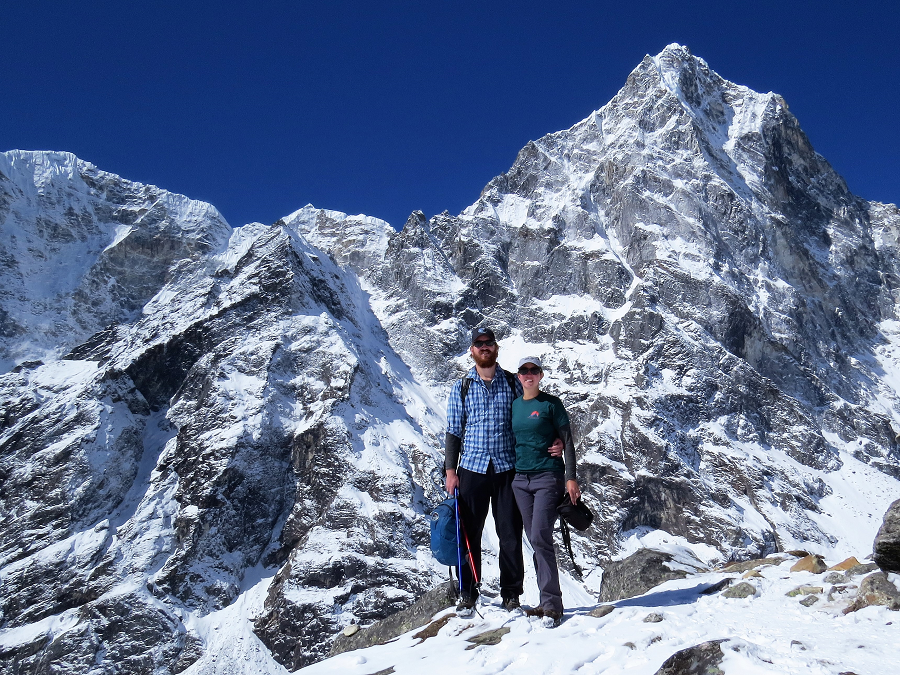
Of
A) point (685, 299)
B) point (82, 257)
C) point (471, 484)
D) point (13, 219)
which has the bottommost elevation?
point (471, 484)

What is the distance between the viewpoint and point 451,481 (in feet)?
28.6

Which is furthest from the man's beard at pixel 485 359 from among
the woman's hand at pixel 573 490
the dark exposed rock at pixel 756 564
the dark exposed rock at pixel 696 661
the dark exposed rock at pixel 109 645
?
the dark exposed rock at pixel 109 645

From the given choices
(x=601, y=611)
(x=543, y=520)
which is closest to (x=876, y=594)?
(x=601, y=611)

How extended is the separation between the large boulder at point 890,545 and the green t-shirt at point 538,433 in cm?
386

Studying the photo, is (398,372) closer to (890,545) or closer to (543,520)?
(543,520)

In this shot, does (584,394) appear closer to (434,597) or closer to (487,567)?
(487,567)

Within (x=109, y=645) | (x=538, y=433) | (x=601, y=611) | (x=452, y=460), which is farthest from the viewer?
(x=109, y=645)

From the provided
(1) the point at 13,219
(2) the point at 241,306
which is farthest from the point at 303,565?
(1) the point at 13,219

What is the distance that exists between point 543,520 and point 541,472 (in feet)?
2.04

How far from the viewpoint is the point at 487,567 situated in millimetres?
99562

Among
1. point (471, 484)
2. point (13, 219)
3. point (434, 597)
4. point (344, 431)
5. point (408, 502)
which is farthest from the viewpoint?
point (13, 219)

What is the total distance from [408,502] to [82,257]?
117944 millimetres

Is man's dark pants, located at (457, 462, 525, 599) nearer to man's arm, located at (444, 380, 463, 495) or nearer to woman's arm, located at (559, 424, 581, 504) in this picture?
man's arm, located at (444, 380, 463, 495)

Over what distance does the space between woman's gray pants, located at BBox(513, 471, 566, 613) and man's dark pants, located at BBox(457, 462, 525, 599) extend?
35 cm
